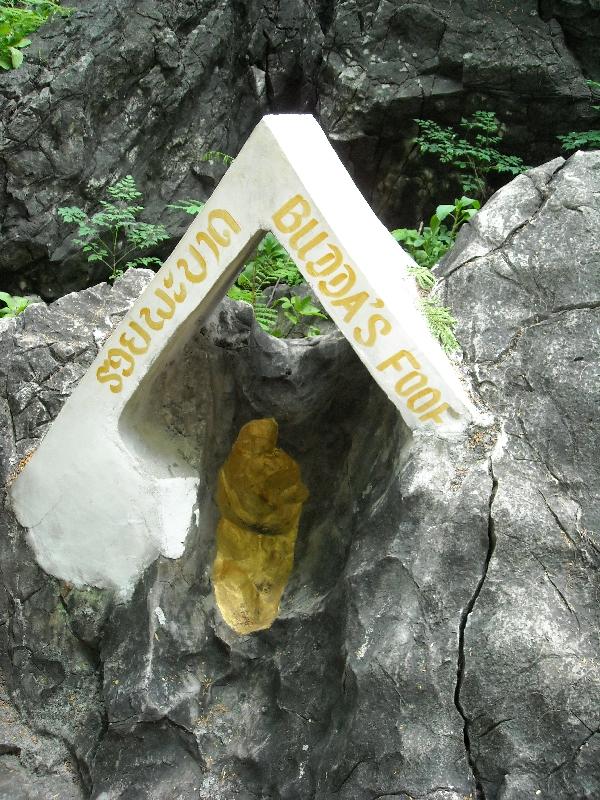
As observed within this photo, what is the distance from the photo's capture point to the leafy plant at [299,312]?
595 cm

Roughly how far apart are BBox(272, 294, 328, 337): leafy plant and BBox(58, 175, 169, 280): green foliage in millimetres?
2036

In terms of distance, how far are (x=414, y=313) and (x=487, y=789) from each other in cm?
200

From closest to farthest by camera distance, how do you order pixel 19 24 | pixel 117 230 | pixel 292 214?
1. pixel 292 214
2. pixel 117 230
3. pixel 19 24

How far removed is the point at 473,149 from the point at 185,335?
6.05 meters

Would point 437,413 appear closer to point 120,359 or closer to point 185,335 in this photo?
point 185,335

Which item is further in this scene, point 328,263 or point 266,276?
point 266,276

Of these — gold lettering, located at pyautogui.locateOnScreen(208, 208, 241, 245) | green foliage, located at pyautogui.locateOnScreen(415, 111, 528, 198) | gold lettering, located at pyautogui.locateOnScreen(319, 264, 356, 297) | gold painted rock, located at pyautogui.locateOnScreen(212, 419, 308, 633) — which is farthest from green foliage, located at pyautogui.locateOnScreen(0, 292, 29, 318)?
green foliage, located at pyautogui.locateOnScreen(415, 111, 528, 198)

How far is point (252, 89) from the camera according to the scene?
34.2 feet

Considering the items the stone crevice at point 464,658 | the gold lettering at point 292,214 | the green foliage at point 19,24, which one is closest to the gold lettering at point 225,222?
the gold lettering at point 292,214

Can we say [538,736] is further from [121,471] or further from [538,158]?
[538,158]

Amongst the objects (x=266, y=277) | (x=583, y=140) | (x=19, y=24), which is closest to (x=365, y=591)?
(x=266, y=277)

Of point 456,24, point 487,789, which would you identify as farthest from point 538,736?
point 456,24

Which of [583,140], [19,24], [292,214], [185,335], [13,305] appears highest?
[19,24]

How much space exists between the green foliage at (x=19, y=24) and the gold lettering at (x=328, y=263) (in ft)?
20.5
